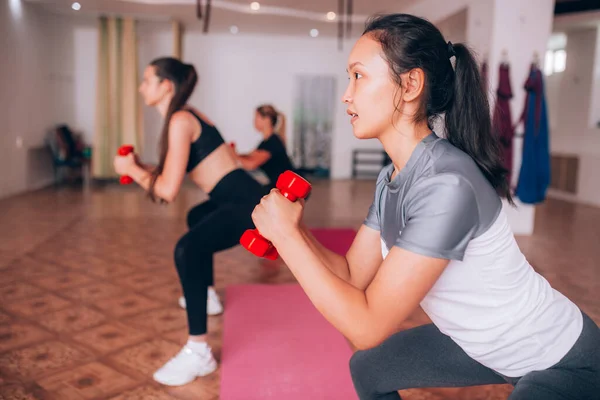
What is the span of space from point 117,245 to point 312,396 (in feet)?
9.50

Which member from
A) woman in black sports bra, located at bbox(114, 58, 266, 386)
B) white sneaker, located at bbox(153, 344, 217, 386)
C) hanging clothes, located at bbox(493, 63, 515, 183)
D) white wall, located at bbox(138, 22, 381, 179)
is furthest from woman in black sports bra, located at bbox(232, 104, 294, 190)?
white wall, located at bbox(138, 22, 381, 179)

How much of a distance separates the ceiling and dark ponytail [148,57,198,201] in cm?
546

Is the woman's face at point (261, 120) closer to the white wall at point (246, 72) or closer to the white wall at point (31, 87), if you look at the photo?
the white wall at point (31, 87)

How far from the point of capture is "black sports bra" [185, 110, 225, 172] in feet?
7.10

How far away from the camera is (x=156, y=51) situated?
9.11 metres

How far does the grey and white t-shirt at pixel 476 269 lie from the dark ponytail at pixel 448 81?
0.05 m

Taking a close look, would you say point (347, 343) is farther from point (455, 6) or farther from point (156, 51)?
point (156, 51)

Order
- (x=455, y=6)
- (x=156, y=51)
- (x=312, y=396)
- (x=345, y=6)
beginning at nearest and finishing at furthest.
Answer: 1. (x=312, y=396)
2. (x=455, y=6)
3. (x=345, y=6)
4. (x=156, y=51)

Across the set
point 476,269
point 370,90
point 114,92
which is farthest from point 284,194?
point 114,92

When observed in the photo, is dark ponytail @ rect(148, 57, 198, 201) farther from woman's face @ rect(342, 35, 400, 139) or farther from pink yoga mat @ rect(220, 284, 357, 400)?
woman's face @ rect(342, 35, 400, 139)

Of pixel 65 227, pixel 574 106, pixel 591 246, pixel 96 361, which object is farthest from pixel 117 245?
pixel 574 106

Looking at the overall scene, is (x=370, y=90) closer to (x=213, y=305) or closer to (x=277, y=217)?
(x=277, y=217)

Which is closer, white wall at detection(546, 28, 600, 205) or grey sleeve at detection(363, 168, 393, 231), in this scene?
grey sleeve at detection(363, 168, 393, 231)

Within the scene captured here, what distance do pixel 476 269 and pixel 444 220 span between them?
146 millimetres
